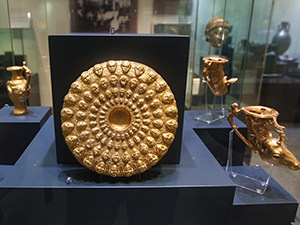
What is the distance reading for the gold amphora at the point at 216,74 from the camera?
95.3 inches

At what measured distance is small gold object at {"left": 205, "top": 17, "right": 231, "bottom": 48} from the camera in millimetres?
3299

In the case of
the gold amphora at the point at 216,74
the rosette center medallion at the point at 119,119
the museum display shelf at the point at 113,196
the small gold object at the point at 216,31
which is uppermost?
the small gold object at the point at 216,31

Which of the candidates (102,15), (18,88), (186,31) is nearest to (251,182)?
(18,88)

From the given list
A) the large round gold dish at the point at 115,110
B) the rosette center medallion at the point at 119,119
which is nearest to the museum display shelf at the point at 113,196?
the large round gold dish at the point at 115,110

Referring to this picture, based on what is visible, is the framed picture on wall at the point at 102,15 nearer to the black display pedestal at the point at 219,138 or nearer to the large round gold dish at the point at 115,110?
the black display pedestal at the point at 219,138

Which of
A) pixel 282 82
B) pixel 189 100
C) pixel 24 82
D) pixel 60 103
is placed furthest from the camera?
pixel 282 82

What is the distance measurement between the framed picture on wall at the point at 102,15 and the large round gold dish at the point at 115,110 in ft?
7.09

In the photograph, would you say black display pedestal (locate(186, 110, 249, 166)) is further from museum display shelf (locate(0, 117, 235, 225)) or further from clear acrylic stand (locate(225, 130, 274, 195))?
museum display shelf (locate(0, 117, 235, 225))

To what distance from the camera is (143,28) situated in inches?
137

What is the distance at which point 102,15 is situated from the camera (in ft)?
11.3

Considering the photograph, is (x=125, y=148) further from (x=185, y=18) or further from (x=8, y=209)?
(x=185, y=18)

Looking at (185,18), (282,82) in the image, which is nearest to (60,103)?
(185,18)

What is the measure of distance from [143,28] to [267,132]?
232 cm

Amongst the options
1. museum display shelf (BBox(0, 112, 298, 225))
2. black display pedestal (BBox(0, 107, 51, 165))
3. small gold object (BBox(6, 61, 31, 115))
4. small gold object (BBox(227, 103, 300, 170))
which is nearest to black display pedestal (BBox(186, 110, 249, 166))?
small gold object (BBox(227, 103, 300, 170))
